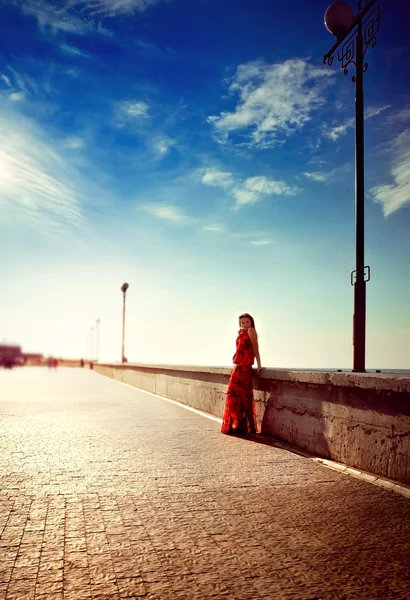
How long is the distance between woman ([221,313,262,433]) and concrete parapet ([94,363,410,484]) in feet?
0.78

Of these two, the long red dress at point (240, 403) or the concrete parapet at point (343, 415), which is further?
the long red dress at point (240, 403)

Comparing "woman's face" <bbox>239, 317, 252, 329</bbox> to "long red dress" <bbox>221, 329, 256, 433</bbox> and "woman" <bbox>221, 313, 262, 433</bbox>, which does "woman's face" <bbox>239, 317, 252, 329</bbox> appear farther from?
"long red dress" <bbox>221, 329, 256, 433</bbox>

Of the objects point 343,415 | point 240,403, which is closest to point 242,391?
point 240,403

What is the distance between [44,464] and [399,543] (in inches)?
159

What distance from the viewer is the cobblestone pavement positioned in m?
2.96

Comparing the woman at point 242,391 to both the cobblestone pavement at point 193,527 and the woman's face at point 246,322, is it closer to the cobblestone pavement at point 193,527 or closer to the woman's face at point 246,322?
the woman's face at point 246,322

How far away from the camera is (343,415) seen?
6242 millimetres

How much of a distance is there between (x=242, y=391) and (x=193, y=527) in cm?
484

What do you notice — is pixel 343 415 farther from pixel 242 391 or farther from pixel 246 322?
pixel 246 322

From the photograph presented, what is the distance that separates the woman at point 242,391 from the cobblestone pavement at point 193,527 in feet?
4.44

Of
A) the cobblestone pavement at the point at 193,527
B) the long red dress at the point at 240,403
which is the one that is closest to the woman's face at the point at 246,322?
the long red dress at the point at 240,403

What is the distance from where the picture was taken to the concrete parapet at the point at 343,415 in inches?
207

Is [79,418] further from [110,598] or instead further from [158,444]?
[110,598]

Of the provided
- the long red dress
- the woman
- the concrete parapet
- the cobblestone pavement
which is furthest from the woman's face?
the cobblestone pavement
